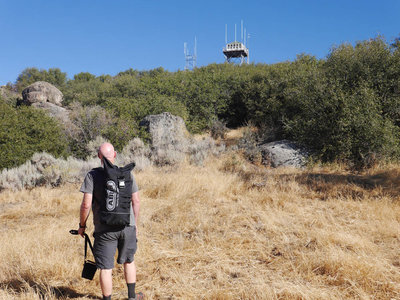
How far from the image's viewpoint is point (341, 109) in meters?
11.3

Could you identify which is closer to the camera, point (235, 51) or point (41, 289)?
point (41, 289)

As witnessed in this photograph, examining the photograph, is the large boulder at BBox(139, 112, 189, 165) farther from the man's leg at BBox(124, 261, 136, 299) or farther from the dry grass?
the man's leg at BBox(124, 261, 136, 299)

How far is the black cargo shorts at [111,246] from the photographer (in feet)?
9.81

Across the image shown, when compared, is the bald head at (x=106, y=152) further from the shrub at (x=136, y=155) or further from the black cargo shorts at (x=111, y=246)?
the shrub at (x=136, y=155)

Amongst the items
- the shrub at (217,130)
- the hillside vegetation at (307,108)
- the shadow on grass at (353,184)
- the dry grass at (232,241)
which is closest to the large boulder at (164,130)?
the hillside vegetation at (307,108)

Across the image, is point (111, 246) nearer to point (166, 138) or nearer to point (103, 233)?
point (103, 233)

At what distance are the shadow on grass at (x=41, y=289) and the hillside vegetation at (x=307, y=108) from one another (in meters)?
7.60

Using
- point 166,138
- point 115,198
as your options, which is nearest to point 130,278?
point 115,198

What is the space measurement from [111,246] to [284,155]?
9.85 m

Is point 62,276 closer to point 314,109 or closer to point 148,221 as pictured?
point 148,221

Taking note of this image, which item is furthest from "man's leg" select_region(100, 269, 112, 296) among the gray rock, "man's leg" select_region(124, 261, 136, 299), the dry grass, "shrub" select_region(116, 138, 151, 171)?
the gray rock

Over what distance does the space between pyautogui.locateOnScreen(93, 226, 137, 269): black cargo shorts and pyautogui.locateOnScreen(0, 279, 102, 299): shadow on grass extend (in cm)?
84

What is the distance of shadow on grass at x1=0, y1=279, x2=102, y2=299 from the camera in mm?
3497

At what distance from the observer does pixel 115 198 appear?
9.59 feet
